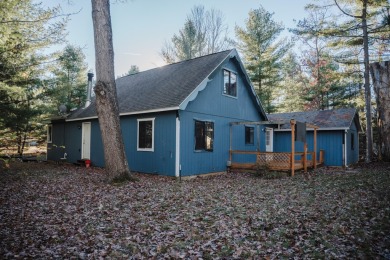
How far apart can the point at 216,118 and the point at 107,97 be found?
6073 mm

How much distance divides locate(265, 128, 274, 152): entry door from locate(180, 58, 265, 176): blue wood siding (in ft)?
8.91

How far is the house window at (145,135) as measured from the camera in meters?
12.5

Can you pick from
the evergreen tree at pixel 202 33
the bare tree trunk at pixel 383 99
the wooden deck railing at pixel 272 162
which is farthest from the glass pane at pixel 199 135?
the evergreen tree at pixel 202 33

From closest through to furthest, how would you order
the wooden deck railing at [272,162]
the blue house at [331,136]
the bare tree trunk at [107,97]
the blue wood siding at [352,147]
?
the bare tree trunk at [107,97], the wooden deck railing at [272,162], the blue house at [331,136], the blue wood siding at [352,147]

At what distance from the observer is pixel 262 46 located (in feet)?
87.1

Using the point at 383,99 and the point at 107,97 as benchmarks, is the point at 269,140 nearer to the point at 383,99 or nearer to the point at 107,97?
the point at 383,99

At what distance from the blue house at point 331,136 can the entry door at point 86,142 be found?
12.1 metres

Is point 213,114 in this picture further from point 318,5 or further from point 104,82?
point 318,5

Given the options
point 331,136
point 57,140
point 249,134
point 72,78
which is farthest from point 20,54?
point 72,78

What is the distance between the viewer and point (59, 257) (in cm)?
376

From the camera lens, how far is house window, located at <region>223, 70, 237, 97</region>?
14.2 m

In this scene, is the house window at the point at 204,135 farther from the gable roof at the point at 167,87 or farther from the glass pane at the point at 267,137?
the glass pane at the point at 267,137

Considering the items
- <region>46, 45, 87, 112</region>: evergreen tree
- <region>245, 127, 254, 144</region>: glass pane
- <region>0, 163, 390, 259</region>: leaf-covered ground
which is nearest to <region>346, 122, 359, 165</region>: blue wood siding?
<region>245, 127, 254, 144</region>: glass pane

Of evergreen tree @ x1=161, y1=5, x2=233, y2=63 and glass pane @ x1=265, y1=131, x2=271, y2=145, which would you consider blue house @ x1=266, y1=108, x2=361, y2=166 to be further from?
evergreen tree @ x1=161, y1=5, x2=233, y2=63
